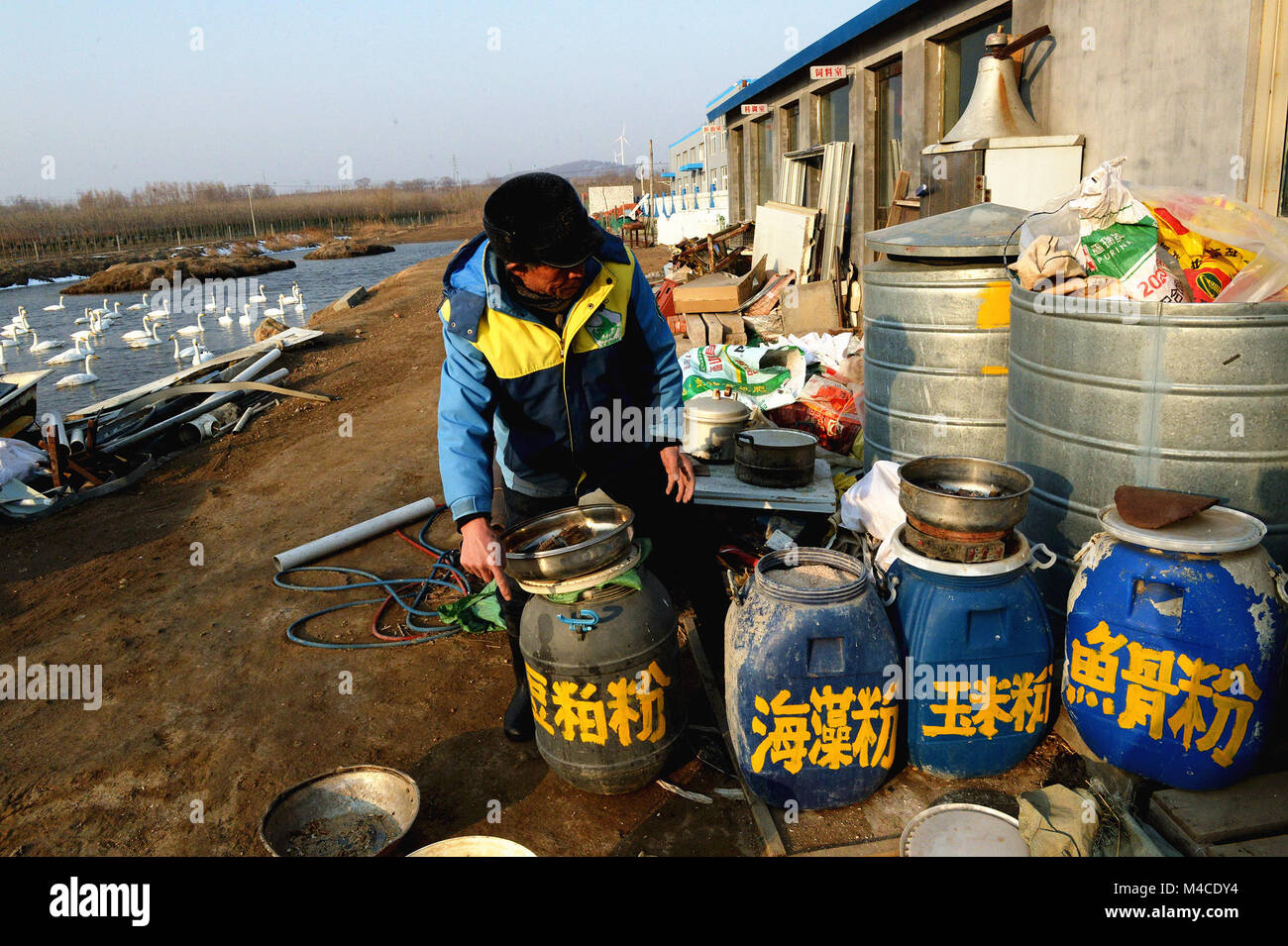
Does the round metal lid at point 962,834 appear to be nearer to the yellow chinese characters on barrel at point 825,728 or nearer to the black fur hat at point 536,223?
the yellow chinese characters on barrel at point 825,728

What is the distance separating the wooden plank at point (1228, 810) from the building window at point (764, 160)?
15408mm

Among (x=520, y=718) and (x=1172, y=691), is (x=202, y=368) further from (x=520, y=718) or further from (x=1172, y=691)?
(x=1172, y=691)

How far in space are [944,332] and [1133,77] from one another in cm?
270

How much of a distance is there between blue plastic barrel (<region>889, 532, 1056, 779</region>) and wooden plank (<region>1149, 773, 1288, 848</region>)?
0.44 meters

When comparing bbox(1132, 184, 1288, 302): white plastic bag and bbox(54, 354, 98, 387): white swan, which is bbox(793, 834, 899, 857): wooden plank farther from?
bbox(54, 354, 98, 387): white swan

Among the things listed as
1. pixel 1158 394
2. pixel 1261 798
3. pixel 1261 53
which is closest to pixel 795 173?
pixel 1261 53

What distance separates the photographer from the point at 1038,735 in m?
2.90

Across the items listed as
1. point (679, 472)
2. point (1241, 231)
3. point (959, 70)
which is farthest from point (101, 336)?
point (1241, 231)

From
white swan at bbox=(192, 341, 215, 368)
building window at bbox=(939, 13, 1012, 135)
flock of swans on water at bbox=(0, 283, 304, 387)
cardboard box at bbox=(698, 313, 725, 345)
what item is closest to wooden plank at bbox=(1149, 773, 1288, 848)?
cardboard box at bbox=(698, 313, 725, 345)

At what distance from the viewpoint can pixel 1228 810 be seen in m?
2.50

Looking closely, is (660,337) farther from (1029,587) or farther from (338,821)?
(338,821)

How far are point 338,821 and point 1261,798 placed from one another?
3119mm

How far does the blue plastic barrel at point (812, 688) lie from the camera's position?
8.86ft

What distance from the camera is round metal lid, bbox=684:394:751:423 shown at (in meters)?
4.97
